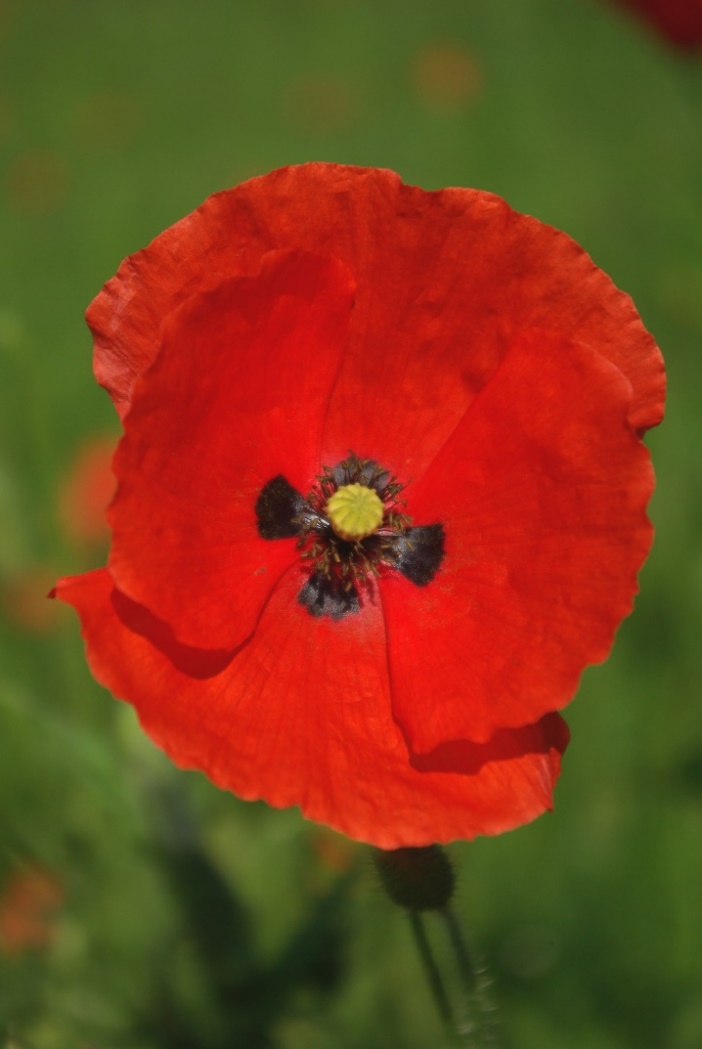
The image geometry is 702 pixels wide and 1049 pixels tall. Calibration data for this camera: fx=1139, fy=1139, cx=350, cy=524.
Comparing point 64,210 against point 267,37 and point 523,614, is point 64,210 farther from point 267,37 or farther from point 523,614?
point 523,614

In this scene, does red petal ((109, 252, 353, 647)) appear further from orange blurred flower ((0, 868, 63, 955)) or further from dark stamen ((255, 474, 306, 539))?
orange blurred flower ((0, 868, 63, 955))

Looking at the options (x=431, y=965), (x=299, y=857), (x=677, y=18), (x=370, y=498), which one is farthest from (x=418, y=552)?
(x=677, y=18)

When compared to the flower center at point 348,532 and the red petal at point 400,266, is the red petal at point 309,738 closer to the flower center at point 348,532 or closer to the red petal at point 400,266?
the flower center at point 348,532

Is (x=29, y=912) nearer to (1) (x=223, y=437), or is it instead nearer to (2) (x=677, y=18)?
(1) (x=223, y=437)

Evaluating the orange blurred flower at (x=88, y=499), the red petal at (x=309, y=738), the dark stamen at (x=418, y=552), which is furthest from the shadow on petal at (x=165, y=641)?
the orange blurred flower at (x=88, y=499)

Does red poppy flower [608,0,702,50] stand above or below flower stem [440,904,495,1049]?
above

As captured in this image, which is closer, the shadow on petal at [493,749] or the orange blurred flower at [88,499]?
the shadow on petal at [493,749]

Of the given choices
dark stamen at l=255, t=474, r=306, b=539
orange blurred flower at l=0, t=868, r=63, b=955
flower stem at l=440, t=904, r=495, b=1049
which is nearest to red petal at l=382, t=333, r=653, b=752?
dark stamen at l=255, t=474, r=306, b=539
